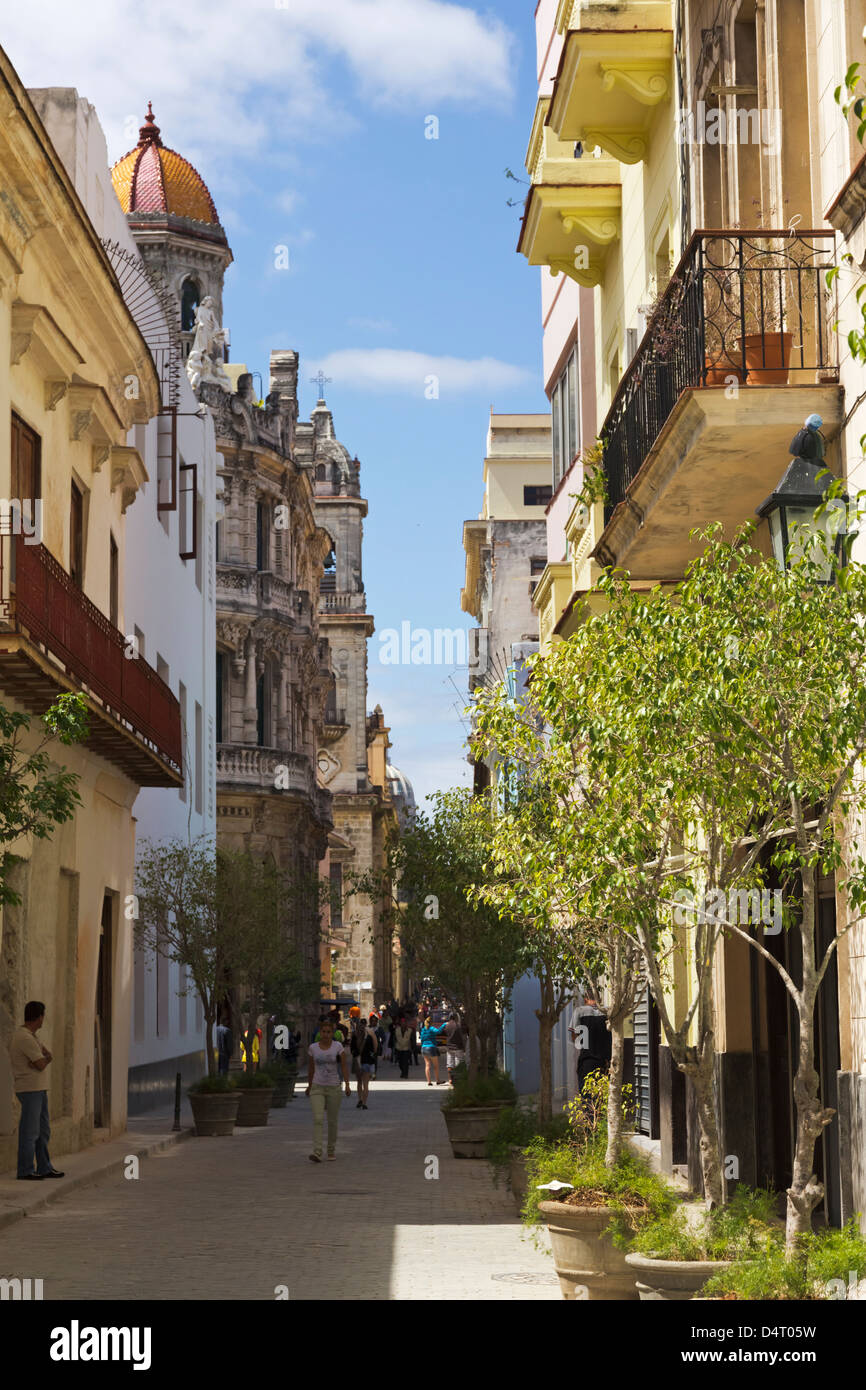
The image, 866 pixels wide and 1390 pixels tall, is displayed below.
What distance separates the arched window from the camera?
167 feet

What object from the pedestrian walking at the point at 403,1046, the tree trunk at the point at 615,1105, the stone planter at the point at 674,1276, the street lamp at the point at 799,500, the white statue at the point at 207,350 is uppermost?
the white statue at the point at 207,350

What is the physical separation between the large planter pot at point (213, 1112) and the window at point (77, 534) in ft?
27.7

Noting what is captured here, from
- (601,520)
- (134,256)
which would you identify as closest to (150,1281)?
(601,520)

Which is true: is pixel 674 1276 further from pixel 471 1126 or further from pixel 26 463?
pixel 471 1126

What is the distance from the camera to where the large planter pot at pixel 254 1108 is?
28.7 meters

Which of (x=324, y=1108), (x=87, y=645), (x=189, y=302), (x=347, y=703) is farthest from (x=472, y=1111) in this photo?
(x=347, y=703)

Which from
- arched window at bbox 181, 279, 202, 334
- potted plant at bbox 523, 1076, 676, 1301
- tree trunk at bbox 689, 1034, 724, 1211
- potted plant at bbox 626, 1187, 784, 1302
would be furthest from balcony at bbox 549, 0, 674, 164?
arched window at bbox 181, 279, 202, 334

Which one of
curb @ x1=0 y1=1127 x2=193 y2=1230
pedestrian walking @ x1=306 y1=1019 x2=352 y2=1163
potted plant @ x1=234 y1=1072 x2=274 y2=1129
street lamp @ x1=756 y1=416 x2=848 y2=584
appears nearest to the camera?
street lamp @ x1=756 y1=416 x2=848 y2=584

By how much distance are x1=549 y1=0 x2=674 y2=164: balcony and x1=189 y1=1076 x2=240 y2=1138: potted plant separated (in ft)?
49.4

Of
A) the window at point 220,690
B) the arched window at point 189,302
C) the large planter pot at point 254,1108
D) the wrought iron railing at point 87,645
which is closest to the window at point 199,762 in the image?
the large planter pot at point 254,1108

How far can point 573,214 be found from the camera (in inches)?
757

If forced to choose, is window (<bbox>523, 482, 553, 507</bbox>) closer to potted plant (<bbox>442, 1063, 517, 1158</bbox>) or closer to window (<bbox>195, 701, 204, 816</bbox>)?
window (<bbox>195, 701, 204, 816</bbox>)

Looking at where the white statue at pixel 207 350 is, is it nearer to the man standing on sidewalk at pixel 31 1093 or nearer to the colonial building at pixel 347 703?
the colonial building at pixel 347 703
